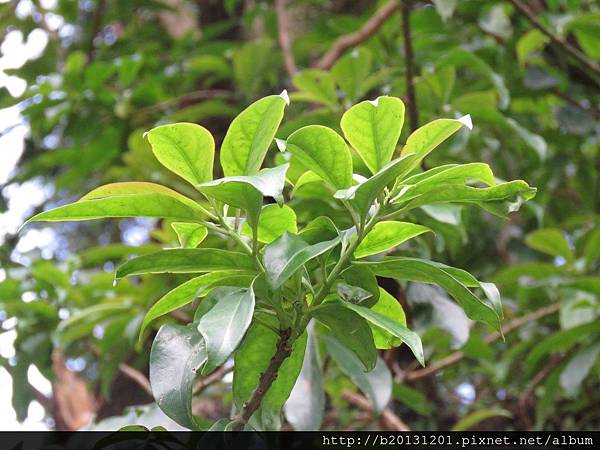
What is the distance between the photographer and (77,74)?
1.44 meters


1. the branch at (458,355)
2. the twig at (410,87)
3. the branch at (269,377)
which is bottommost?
the branch at (458,355)

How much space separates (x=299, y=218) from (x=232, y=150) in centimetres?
37

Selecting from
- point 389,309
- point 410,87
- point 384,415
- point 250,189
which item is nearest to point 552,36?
point 410,87

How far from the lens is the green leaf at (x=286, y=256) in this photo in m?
0.46

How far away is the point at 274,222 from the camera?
1.83 ft

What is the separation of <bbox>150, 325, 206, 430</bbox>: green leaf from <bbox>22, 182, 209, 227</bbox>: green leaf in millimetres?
89

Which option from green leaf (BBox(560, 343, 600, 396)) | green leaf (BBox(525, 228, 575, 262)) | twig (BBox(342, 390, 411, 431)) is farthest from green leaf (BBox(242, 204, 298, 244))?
green leaf (BBox(525, 228, 575, 262))

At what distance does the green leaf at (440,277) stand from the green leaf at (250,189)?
9 centimetres

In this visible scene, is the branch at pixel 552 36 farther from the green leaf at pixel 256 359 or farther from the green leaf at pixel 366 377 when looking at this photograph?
the green leaf at pixel 256 359

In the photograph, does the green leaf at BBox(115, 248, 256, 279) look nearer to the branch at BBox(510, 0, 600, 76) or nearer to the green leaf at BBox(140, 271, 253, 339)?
the green leaf at BBox(140, 271, 253, 339)

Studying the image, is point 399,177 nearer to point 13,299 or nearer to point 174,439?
point 174,439

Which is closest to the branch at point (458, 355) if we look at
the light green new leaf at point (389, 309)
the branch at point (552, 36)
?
the branch at point (552, 36)

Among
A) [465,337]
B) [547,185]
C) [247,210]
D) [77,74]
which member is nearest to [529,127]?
[547,185]

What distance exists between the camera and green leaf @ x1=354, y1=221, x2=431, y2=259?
56 centimetres
